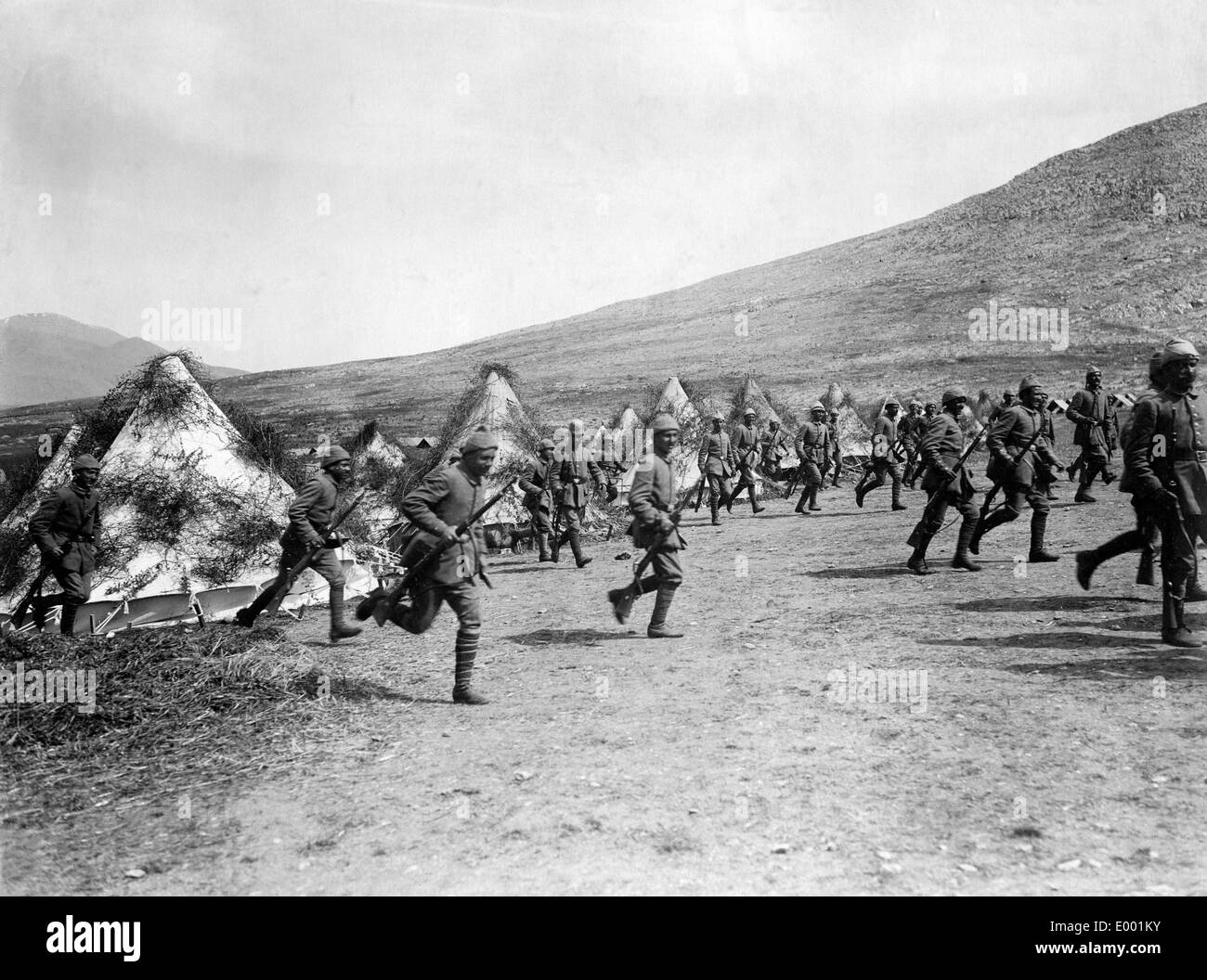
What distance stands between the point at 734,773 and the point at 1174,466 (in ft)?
13.7

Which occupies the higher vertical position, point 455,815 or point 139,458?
point 139,458

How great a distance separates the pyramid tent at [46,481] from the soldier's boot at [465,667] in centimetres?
685

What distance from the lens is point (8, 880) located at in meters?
3.89

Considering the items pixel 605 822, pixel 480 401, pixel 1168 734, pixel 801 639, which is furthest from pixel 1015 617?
pixel 480 401

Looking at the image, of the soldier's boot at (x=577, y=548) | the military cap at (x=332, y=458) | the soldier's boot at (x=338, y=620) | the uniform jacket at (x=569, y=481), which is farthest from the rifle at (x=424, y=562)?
the uniform jacket at (x=569, y=481)

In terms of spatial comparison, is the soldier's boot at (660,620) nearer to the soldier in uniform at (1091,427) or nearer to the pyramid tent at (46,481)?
the pyramid tent at (46,481)

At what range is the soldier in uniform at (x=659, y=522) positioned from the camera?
7.89 metres

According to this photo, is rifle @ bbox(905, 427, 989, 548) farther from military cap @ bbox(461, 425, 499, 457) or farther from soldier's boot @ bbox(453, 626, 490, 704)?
soldier's boot @ bbox(453, 626, 490, 704)

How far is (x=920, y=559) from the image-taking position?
34.0 ft

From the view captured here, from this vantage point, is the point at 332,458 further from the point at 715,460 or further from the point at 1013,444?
the point at 715,460

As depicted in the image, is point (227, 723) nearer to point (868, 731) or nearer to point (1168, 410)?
point (868, 731)
